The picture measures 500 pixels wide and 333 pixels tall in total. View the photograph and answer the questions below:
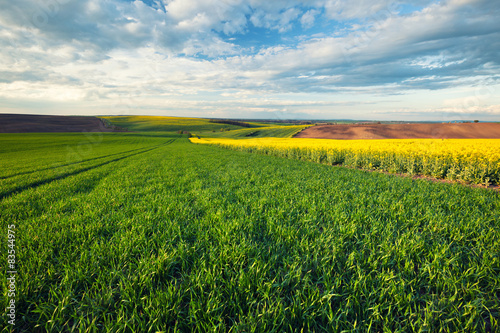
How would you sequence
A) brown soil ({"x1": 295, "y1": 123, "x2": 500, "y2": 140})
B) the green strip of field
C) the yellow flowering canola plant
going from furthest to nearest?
brown soil ({"x1": 295, "y1": 123, "x2": 500, "y2": 140}), the yellow flowering canola plant, the green strip of field

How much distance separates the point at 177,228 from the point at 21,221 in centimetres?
414

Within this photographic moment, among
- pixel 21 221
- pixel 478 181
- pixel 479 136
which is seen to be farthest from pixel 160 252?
pixel 479 136

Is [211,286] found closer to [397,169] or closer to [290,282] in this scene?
[290,282]

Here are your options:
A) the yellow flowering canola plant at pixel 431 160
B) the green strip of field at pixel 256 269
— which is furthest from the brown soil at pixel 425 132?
the green strip of field at pixel 256 269

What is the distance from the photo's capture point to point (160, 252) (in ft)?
10.3

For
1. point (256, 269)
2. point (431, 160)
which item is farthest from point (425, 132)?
point (256, 269)

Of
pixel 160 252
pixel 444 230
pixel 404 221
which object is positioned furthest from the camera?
pixel 404 221

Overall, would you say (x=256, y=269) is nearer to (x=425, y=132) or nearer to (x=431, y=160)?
(x=431, y=160)

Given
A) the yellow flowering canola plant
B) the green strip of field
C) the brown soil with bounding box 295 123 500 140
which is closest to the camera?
the green strip of field

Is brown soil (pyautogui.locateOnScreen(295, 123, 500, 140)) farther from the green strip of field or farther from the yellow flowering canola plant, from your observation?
the green strip of field

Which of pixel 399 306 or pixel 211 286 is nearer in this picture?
pixel 399 306

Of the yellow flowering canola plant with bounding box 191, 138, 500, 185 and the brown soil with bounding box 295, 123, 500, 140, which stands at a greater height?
the brown soil with bounding box 295, 123, 500, 140

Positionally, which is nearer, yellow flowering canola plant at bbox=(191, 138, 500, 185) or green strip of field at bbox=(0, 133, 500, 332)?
green strip of field at bbox=(0, 133, 500, 332)

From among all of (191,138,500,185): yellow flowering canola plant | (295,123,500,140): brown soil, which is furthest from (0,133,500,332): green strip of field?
(295,123,500,140): brown soil
